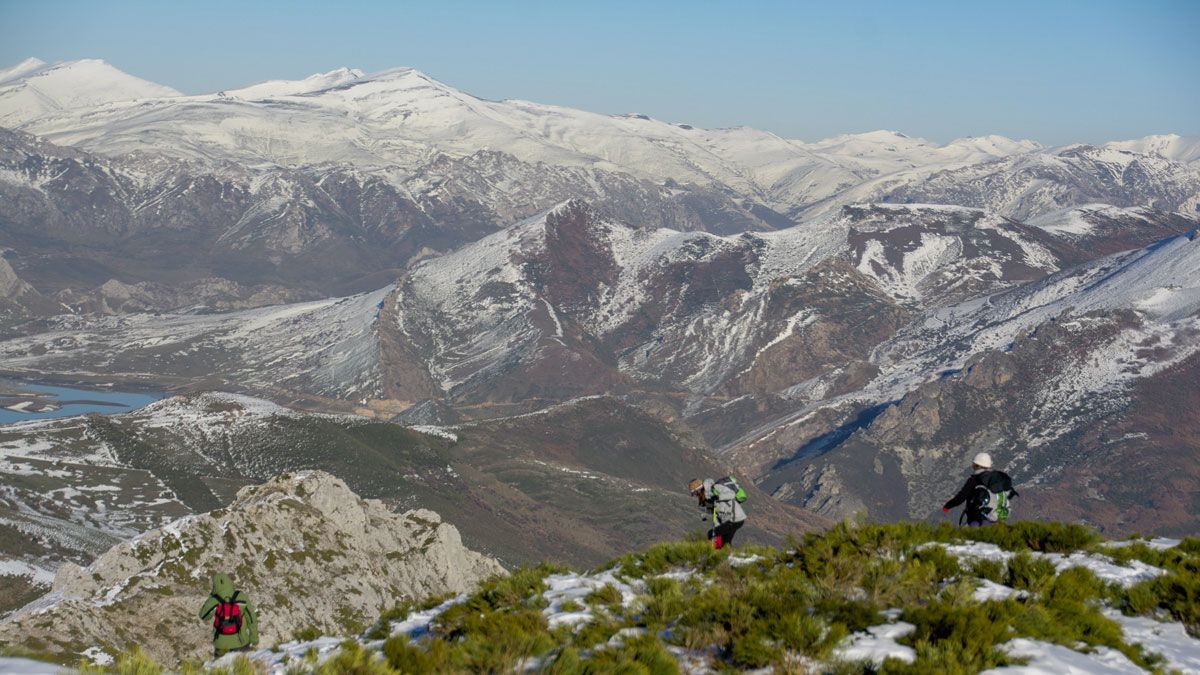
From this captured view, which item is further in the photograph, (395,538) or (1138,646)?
(395,538)

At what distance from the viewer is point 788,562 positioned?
2950cm

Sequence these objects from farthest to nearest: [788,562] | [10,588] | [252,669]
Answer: [10,588]
[788,562]
[252,669]

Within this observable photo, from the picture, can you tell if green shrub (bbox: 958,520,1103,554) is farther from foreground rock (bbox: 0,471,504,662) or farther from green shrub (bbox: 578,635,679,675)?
foreground rock (bbox: 0,471,504,662)

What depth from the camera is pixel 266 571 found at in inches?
4454

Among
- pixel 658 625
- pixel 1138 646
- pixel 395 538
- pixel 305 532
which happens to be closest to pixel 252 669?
pixel 658 625

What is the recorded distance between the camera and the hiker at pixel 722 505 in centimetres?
3400

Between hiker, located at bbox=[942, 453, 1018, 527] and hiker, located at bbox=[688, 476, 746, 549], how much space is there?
6.21 m

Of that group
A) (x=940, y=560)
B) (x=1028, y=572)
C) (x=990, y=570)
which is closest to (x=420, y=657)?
(x=940, y=560)

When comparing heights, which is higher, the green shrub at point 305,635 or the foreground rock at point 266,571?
the green shrub at point 305,635

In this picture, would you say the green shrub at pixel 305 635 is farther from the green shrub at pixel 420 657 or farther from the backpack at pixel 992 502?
the backpack at pixel 992 502

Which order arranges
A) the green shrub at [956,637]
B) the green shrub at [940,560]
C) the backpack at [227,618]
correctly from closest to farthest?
the green shrub at [956,637]
the green shrub at [940,560]
the backpack at [227,618]

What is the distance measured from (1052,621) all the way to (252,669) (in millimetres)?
15668

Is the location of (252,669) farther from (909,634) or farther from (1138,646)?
(1138,646)

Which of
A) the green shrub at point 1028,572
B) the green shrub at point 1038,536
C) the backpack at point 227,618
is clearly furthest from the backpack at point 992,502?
the backpack at point 227,618
